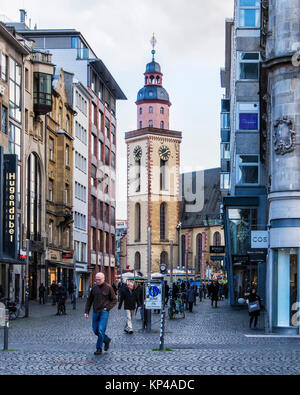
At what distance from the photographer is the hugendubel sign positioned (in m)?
45.2

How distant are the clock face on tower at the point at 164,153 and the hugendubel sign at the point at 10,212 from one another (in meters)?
94.3

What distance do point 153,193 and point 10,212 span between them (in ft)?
301

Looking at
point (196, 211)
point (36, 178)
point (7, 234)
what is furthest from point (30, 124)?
point (196, 211)

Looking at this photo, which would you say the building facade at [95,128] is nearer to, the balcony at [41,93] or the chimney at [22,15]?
the chimney at [22,15]

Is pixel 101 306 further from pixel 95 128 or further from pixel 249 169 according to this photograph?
pixel 95 128

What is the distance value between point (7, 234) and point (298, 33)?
77.1 ft

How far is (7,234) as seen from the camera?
149 feet

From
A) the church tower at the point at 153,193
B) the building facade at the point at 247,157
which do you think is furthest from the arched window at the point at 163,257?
the building facade at the point at 247,157

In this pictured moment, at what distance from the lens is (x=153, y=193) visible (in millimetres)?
136625

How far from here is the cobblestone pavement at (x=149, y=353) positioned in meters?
14.6

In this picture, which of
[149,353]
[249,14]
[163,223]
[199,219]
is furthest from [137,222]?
[149,353]

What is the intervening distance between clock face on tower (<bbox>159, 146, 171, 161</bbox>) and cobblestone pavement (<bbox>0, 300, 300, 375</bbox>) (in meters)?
111

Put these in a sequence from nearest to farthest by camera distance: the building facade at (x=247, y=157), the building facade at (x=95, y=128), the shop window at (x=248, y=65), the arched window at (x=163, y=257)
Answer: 1. the building facade at (x=247, y=157)
2. the shop window at (x=248, y=65)
3. the building facade at (x=95, y=128)
4. the arched window at (x=163, y=257)
